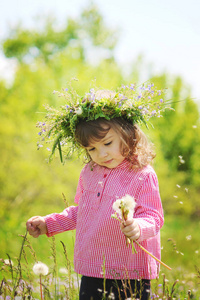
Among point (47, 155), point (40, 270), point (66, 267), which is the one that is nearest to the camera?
point (40, 270)

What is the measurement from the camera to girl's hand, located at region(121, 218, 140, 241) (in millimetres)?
2036

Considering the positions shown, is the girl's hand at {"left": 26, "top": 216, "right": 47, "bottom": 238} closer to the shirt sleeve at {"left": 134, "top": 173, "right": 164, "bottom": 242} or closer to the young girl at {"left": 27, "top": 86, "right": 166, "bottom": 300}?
the young girl at {"left": 27, "top": 86, "right": 166, "bottom": 300}

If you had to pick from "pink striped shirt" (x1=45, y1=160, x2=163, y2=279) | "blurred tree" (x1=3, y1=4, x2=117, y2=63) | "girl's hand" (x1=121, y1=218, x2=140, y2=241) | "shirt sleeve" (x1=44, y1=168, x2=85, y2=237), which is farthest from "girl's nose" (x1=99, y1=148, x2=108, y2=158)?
"blurred tree" (x1=3, y1=4, x2=117, y2=63)

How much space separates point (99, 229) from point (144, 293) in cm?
47

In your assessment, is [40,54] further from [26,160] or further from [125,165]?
[125,165]

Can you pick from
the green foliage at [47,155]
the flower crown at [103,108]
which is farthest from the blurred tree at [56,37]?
the flower crown at [103,108]

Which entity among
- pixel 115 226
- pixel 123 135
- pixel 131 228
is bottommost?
pixel 131 228

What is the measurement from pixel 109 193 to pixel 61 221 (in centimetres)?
49

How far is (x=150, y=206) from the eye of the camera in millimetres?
2418

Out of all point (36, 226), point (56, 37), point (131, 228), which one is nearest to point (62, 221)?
point (36, 226)

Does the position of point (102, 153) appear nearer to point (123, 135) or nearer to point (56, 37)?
point (123, 135)

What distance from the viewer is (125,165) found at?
103 inches

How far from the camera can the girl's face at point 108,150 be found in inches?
99.6

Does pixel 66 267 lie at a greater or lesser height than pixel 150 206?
lesser
